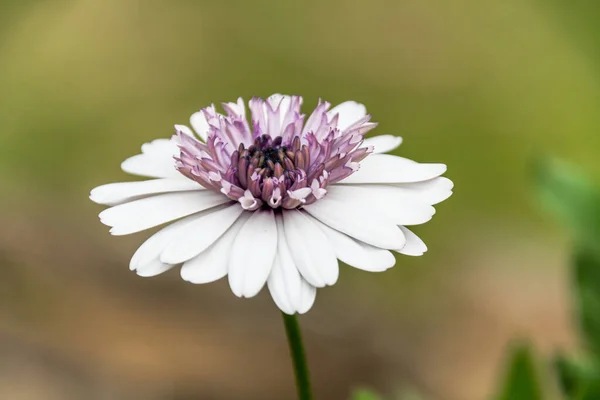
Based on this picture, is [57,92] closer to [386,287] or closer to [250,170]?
[386,287]

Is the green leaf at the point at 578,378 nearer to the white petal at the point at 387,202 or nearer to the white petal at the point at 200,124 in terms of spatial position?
the white petal at the point at 387,202

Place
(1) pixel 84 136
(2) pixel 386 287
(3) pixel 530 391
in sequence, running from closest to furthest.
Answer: (3) pixel 530 391, (2) pixel 386 287, (1) pixel 84 136

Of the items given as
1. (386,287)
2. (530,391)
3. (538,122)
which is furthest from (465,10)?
(530,391)

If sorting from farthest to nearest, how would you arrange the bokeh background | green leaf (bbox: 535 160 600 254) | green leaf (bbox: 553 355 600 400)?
the bokeh background, green leaf (bbox: 535 160 600 254), green leaf (bbox: 553 355 600 400)

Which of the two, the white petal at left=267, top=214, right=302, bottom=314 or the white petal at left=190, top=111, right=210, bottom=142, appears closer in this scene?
the white petal at left=267, top=214, right=302, bottom=314

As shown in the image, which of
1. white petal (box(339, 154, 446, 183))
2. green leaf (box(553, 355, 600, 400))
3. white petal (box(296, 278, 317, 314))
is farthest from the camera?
green leaf (box(553, 355, 600, 400))

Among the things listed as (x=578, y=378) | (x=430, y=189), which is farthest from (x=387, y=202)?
(x=578, y=378)

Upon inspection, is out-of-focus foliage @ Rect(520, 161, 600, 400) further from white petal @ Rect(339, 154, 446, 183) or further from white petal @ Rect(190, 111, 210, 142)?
white petal @ Rect(190, 111, 210, 142)

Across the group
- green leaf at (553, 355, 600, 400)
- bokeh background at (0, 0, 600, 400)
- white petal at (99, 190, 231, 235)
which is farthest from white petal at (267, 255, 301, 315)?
bokeh background at (0, 0, 600, 400)
